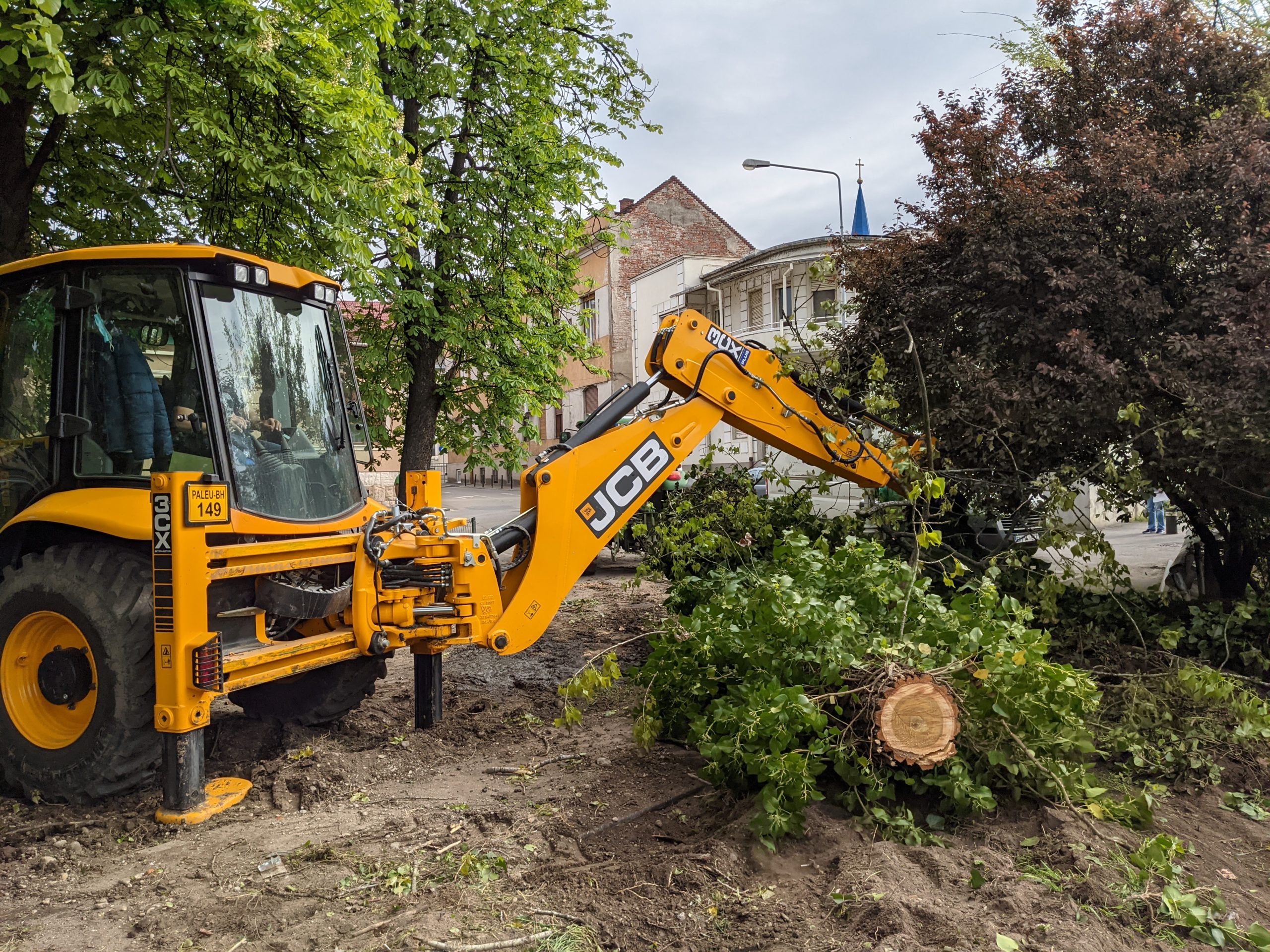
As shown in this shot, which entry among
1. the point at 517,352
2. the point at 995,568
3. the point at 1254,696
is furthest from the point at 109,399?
the point at 517,352

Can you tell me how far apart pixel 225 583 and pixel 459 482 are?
4771cm

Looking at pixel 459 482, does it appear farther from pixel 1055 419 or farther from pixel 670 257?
pixel 1055 419

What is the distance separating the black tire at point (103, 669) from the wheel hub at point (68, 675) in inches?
6.9

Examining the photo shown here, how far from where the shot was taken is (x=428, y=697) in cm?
569

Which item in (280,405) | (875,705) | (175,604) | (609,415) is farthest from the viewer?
(609,415)

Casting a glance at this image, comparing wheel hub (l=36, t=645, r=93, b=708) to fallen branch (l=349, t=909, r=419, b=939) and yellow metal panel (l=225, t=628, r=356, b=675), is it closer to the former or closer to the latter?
yellow metal panel (l=225, t=628, r=356, b=675)

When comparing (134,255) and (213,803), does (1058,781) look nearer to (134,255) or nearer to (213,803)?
(213,803)

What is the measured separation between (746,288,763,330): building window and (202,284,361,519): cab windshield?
83.1 ft

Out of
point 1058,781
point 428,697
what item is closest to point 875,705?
point 1058,781

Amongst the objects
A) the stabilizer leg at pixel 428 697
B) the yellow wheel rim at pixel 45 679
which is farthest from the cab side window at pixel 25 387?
the stabilizer leg at pixel 428 697

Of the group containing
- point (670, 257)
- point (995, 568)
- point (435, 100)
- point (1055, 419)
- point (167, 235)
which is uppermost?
point (670, 257)

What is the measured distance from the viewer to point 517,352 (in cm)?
1170

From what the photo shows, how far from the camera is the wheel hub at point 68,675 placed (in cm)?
446

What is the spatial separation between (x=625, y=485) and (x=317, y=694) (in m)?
2.24
